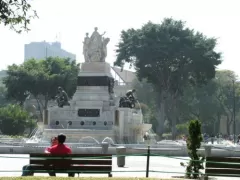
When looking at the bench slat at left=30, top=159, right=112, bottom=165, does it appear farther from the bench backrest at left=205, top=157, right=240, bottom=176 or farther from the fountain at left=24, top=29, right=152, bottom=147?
the fountain at left=24, top=29, right=152, bottom=147

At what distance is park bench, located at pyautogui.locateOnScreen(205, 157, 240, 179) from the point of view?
15336 mm

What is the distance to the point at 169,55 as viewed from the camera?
6650 centimetres

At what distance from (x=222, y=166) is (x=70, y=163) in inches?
159

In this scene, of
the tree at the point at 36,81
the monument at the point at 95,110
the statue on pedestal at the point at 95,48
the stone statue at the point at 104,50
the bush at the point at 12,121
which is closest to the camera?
the monument at the point at 95,110

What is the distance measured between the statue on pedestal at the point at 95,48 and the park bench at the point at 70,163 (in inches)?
1290

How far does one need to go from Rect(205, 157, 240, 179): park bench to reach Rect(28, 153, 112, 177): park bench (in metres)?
2.71

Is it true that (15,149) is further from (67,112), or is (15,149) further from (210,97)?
(210,97)

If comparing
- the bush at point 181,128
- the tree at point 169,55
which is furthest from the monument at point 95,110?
the bush at point 181,128

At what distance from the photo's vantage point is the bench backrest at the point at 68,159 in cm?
1486

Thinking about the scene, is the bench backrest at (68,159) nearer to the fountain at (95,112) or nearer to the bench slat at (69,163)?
the bench slat at (69,163)

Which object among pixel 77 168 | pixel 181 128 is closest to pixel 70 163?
pixel 77 168

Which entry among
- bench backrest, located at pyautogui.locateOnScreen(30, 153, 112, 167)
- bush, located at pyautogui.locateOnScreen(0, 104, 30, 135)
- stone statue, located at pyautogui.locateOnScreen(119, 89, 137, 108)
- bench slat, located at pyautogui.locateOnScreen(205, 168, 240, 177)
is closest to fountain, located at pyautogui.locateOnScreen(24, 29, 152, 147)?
stone statue, located at pyautogui.locateOnScreen(119, 89, 137, 108)

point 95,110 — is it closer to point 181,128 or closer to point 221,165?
point 221,165

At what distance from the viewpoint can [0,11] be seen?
1415 cm
